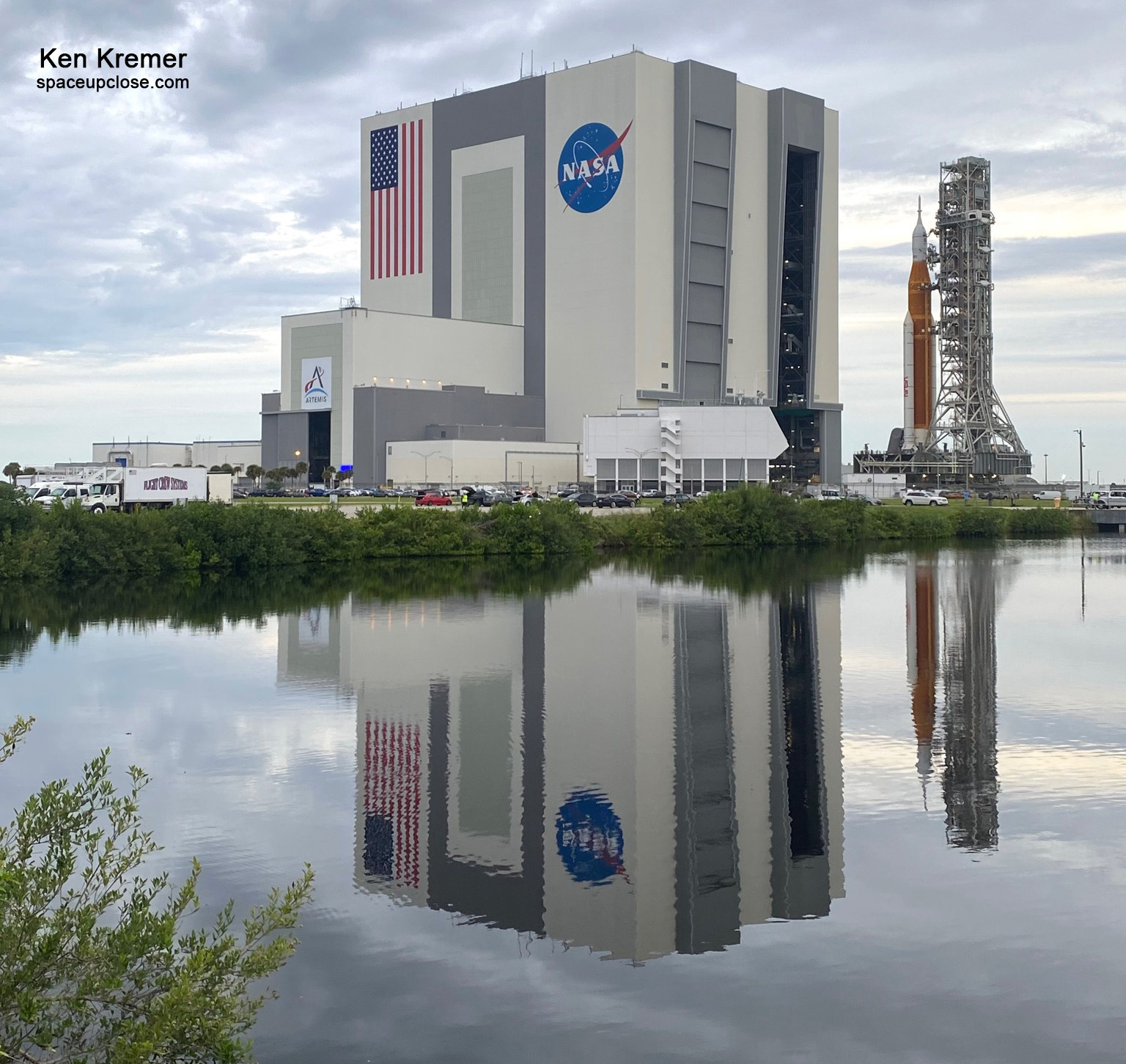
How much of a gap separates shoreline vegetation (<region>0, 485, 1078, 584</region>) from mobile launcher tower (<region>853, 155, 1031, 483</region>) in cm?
2243

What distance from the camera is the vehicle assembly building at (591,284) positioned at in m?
83.9

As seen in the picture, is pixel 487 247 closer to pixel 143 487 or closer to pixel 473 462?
pixel 473 462

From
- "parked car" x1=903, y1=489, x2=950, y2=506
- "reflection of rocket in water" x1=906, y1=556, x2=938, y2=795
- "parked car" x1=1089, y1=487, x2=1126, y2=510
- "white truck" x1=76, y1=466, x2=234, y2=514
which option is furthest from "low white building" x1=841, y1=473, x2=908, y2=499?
"white truck" x1=76, y1=466, x2=234, y2=514

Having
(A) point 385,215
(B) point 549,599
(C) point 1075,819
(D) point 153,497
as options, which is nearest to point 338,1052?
(C) point 1075,819

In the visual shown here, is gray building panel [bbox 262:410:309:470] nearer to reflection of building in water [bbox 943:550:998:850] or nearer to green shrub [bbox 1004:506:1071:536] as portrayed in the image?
green shrub [bbox 1004:506:1071:536]

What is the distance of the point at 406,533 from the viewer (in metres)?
55.3

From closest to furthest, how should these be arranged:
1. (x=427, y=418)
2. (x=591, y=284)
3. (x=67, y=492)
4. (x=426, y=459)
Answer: (x=67, y=492)
(x=426, y=459)
(x=591, y=284)
(x=427, y=418)

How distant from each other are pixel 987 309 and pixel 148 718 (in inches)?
3376

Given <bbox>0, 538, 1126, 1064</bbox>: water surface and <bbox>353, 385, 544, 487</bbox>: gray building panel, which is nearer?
<bbox>0, 538, 1126, 1064</bbox>: water surface

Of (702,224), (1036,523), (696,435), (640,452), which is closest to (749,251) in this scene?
(702,224)

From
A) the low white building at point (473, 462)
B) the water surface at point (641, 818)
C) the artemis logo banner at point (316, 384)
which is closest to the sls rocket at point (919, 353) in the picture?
the low white building at point (473, 462)

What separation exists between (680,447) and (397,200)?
30.4 metres

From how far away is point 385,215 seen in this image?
98625 mm

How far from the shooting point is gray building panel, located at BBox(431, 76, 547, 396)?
8844 centimetres
